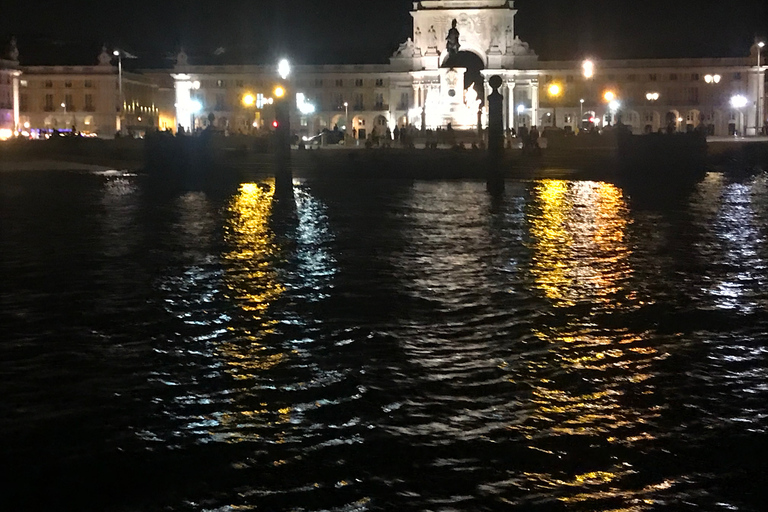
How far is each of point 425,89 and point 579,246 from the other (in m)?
86.5

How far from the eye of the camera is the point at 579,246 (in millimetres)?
14594

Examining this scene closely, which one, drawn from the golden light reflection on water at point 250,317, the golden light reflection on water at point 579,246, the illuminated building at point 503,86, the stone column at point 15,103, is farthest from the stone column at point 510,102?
the golden light reflection on water at point 250,317

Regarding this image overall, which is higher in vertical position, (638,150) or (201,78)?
(201,78)

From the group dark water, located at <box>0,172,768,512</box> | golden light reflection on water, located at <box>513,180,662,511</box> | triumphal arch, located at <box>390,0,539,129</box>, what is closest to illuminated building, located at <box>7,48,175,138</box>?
triumphal arch, located at <box>390,0,539,129</box>

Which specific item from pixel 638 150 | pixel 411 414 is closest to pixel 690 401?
pixel 411 414

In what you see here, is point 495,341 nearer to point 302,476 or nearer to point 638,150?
point 302,476

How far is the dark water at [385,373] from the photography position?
5.23 metres

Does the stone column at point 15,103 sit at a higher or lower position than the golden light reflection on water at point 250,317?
higher

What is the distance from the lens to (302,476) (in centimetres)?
532

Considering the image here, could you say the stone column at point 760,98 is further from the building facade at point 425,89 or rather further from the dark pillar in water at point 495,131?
the dark pillar in water at point 495,131

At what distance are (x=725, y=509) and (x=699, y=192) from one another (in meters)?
21.6

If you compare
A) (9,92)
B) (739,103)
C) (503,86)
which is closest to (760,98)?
(739,103)

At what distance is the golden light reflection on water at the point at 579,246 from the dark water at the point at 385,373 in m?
0.08

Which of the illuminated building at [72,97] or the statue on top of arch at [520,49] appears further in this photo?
the illuminated building at [72,97]
